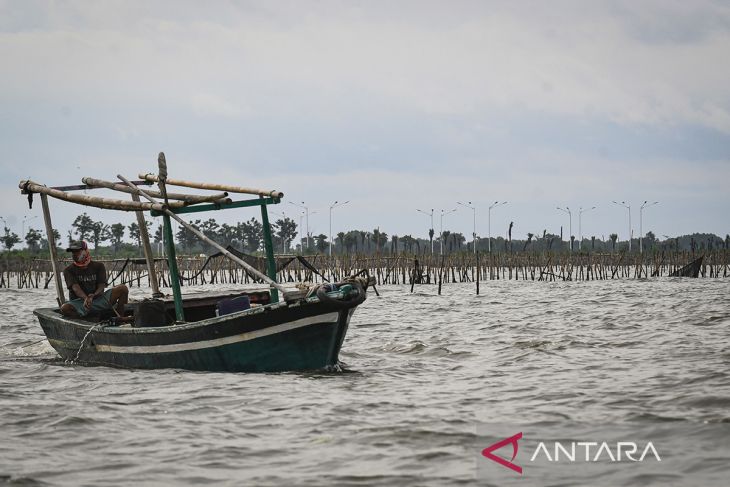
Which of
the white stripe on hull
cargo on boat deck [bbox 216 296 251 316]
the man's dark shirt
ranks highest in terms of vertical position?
the man's dark shirt

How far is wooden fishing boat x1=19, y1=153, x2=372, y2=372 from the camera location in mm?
11414

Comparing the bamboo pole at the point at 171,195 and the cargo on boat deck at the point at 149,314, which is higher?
the bamboo pole at the point at 171,195

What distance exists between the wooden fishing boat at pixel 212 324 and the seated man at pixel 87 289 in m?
0.23

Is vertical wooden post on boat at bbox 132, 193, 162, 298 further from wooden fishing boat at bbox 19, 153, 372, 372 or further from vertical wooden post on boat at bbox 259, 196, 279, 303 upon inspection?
vertical wooden post on boat at bbox 259, 196, 279, 303

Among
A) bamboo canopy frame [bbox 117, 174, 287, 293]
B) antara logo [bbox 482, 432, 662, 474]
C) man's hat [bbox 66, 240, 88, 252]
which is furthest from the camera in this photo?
Answer: man's hat [bbox 66, 240, 88, 252]

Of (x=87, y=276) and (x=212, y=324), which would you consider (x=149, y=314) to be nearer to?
(x=87, y=276)

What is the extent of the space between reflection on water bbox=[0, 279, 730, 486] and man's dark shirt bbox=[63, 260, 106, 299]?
1374mm

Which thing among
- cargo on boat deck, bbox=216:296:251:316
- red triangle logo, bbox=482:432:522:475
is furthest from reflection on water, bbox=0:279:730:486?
cargo on boat deck, bbox=216:296:251:316

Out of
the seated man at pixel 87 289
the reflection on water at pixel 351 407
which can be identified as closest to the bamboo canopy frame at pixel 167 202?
the seated man at pixel 87 289

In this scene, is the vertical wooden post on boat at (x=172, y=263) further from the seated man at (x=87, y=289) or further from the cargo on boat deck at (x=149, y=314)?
the seated man at (x=87, y=289)

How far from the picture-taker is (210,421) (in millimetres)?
8453

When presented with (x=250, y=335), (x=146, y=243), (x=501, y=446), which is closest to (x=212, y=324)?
(x=250, y=335)

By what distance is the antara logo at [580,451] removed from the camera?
6.65 m

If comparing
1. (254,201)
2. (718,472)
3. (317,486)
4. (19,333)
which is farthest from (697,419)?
(19,333)
